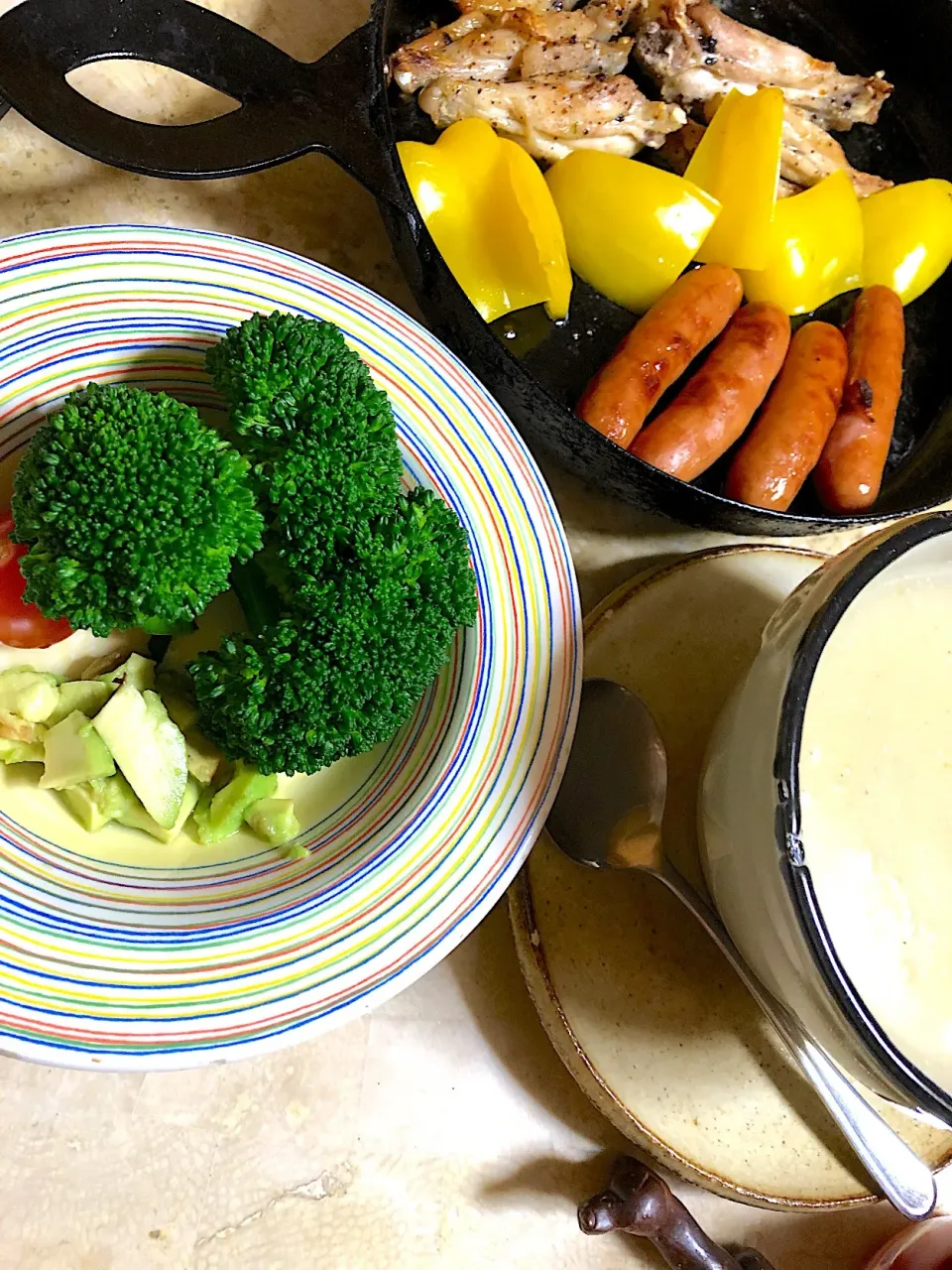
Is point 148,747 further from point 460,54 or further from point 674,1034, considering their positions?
point 460,54

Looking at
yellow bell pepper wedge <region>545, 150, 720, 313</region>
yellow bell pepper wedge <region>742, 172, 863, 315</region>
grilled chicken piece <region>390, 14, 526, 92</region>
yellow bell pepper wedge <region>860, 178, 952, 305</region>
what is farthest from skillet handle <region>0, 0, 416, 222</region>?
yellow bell pepper wedge <region>860, 178, 952, 305</region>

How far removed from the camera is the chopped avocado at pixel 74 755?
2.95 ft

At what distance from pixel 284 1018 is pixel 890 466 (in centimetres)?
116

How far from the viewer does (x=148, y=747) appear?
3.06ft

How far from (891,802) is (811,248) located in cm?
84

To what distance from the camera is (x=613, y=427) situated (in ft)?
4.12

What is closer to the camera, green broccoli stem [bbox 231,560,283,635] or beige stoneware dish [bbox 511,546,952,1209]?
green broccoli stem [bbox 231,560,283,635]

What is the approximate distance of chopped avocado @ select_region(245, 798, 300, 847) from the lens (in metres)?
0.97

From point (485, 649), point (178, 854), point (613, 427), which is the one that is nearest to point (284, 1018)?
point (178, 854)

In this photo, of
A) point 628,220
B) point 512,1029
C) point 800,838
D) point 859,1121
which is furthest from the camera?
point 628,220

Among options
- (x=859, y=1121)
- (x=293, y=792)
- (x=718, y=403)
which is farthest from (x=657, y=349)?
(x=859, y=1121)

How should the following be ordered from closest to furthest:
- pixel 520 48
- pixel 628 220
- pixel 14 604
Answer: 1. pixel 14 604
2. pixel 628 220
3. pixel 520 48

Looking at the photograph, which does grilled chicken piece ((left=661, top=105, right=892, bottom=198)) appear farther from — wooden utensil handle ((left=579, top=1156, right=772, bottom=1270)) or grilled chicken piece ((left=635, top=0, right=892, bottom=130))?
wooden utensil handle ((left=579, top=1156, right=772, bottom=1270))

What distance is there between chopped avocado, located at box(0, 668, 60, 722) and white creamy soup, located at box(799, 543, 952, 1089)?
0.73 m
